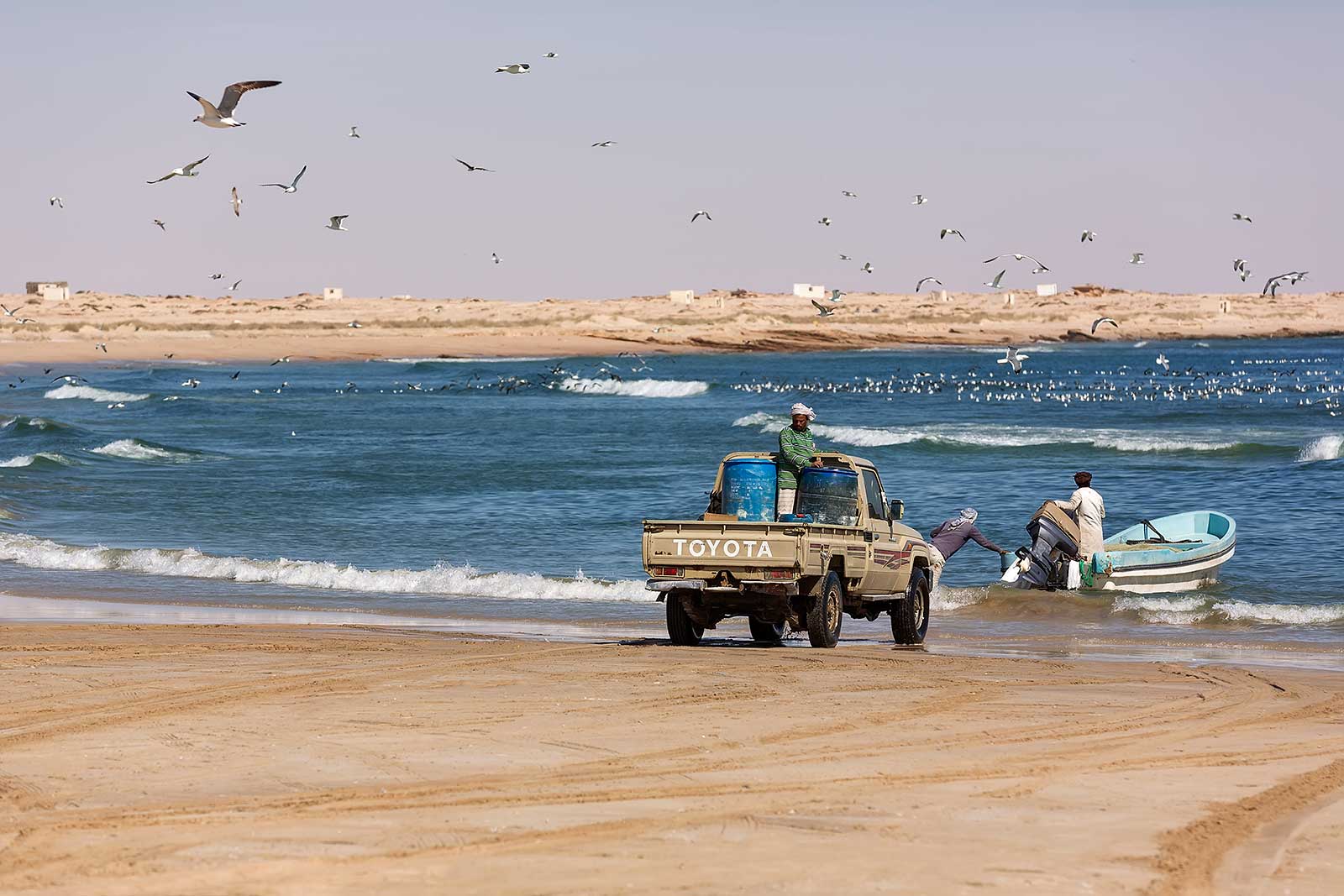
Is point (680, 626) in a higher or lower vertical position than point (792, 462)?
lower

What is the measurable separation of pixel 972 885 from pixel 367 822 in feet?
9.64

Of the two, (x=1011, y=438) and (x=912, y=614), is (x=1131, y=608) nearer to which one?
(x=912, y=614)

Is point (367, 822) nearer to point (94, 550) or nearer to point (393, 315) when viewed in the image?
point (94, 550)

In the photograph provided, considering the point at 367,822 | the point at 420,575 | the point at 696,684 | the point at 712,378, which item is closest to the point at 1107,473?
the point at 420,575

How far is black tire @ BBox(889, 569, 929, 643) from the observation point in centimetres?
1681

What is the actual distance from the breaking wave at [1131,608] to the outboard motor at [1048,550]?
25 centimetres

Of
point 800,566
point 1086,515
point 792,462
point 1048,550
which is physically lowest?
point 1048,550

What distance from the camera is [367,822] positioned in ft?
26.2

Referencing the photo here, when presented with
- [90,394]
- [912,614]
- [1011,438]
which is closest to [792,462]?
[912,614]

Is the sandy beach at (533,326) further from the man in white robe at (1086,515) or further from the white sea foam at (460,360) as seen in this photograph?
the man in white robe at (1086,515)

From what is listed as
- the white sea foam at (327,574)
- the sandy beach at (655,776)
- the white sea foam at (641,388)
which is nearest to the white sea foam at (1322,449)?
the white sea foam at (327,574)

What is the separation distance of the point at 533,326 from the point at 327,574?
137 m

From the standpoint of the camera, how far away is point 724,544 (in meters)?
14.6

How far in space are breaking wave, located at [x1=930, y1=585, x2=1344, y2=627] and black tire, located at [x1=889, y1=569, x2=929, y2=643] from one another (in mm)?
3002
